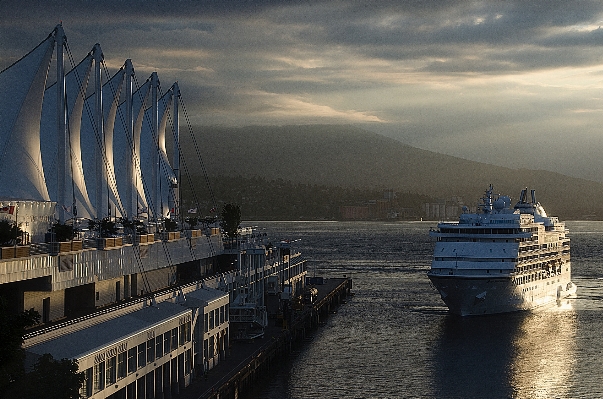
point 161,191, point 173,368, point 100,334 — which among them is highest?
point 161,191

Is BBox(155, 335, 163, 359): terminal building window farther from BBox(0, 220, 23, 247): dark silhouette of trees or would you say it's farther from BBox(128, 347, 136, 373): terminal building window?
BBox(0, 220, 23, 247): dark silhouette of trees

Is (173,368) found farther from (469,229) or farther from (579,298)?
(579,298)

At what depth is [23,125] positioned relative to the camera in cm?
4706

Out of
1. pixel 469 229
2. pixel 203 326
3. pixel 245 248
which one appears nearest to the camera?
pixel 203 326

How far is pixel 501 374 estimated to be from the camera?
2144 inches

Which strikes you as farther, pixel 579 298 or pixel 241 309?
pixel 579 298

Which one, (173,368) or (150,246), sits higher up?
(150,246)

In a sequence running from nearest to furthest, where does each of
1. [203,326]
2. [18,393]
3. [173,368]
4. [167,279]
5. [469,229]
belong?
[18,393] → [173,368] → [203,326] → [167,279] → [469,229]

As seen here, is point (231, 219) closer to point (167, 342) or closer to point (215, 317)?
point (215, 317)

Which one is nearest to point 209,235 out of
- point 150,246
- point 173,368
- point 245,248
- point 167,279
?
point 245,248

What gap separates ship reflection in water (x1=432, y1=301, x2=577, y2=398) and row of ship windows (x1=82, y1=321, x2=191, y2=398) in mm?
17171

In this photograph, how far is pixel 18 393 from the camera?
973 inches

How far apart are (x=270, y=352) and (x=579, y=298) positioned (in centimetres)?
5657

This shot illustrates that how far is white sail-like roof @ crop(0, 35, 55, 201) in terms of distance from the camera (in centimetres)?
4569
